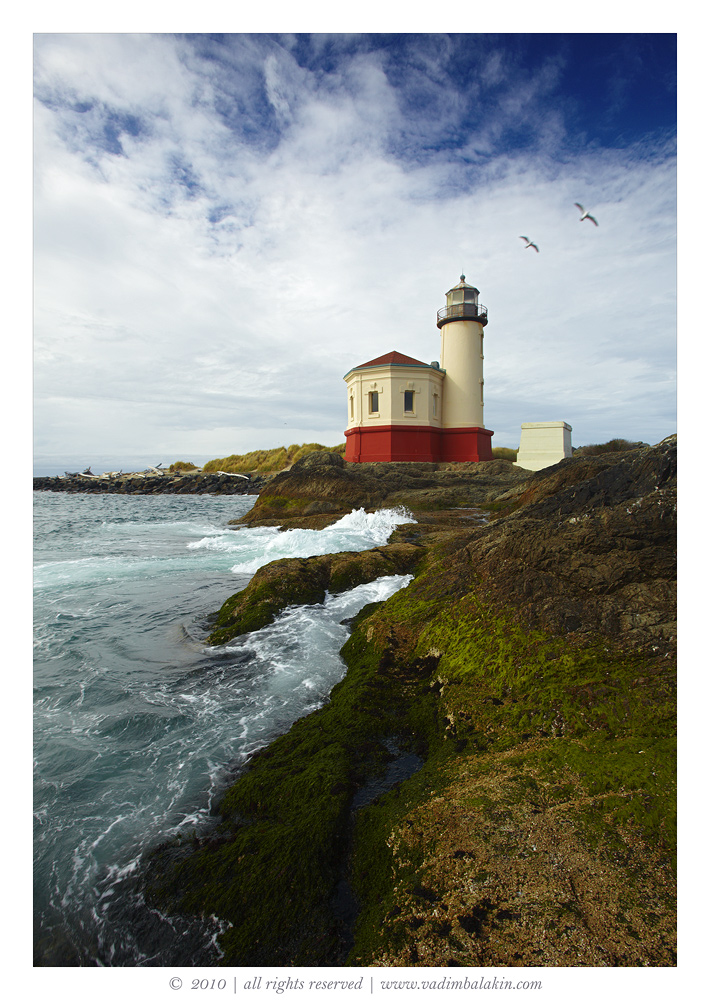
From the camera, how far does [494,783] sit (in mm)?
2268

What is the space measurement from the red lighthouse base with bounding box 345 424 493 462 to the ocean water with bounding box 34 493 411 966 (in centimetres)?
1521

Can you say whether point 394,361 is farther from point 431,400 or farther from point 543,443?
point 543,443

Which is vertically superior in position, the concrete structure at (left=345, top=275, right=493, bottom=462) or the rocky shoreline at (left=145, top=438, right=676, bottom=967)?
the concrete structure at (left=345, top=275, right=493, bottom=462)

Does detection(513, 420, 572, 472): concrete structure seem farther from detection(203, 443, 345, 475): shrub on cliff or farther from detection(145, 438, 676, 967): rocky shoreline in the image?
detection(145, 438, 676, 967): rocky shoreline

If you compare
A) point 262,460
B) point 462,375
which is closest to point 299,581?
point 462,375

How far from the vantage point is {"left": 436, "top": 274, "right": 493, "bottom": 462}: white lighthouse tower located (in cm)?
2384

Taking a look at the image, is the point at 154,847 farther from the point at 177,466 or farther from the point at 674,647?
the point at 177,466

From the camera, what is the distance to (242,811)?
2613mm

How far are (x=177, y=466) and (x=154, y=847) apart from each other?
5014cm

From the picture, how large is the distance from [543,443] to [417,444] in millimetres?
7524

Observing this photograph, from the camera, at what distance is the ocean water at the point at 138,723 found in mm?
2170

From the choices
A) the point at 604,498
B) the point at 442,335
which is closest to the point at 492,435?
the point at 442,335

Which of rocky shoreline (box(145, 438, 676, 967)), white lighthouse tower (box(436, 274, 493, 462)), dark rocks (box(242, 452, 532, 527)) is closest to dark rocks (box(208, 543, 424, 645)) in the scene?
rocky shoreline (box(145, 438, 676, 967))
